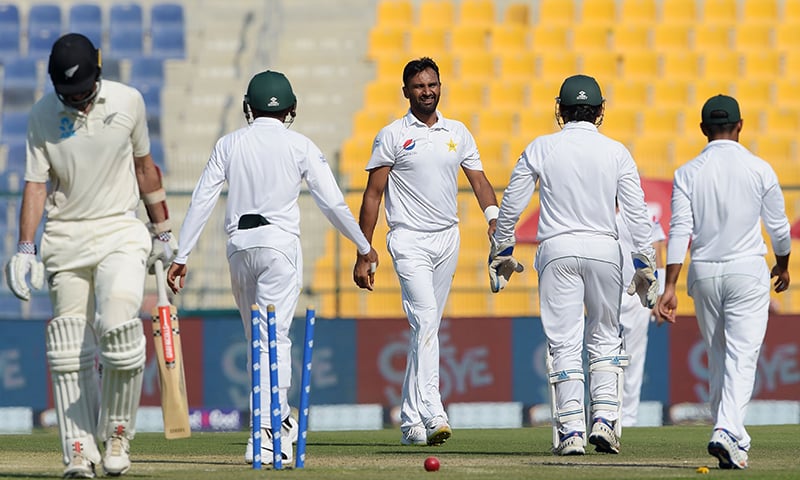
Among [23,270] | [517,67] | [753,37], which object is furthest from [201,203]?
[753,37]

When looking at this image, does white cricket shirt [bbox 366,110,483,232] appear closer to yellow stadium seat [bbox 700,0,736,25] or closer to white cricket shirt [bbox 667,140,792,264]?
white cricket shirt [bbox 667,140,792,264]

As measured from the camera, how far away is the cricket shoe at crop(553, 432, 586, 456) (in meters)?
9.47

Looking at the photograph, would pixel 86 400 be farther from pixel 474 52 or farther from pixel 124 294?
pixel 474 52

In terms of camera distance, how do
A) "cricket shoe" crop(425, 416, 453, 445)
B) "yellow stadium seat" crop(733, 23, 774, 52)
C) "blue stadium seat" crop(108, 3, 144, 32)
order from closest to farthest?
1. "cricket shoe" crop(425, 416, 453, 445)
2. "yellow stadium seat" crop(733, 23, 774, 52)
3. "blue stadium seat" crop(108, 3, 144, 32)

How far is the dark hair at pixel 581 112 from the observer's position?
9.75 metres

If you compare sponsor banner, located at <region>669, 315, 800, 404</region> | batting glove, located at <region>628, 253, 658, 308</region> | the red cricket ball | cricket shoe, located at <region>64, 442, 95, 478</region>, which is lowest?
sponsor banner, located at <region>669, 315, 800, 404</region>

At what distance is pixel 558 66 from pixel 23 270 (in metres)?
18.2

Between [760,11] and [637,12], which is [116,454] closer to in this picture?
[637,12]

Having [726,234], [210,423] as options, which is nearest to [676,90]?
[210,423]

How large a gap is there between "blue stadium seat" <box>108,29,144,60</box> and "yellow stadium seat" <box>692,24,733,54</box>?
9.11 metres

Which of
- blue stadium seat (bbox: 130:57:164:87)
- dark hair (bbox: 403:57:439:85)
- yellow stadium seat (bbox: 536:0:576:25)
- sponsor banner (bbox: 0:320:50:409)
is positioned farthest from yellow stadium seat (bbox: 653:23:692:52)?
dark hair (bbox: 403:57:439:85)

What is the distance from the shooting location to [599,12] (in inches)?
1036

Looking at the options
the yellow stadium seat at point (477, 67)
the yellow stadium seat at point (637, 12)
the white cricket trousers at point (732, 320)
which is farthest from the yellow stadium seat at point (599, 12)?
the white cricket trousers at point (732, 320)

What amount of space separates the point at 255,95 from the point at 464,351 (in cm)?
827
